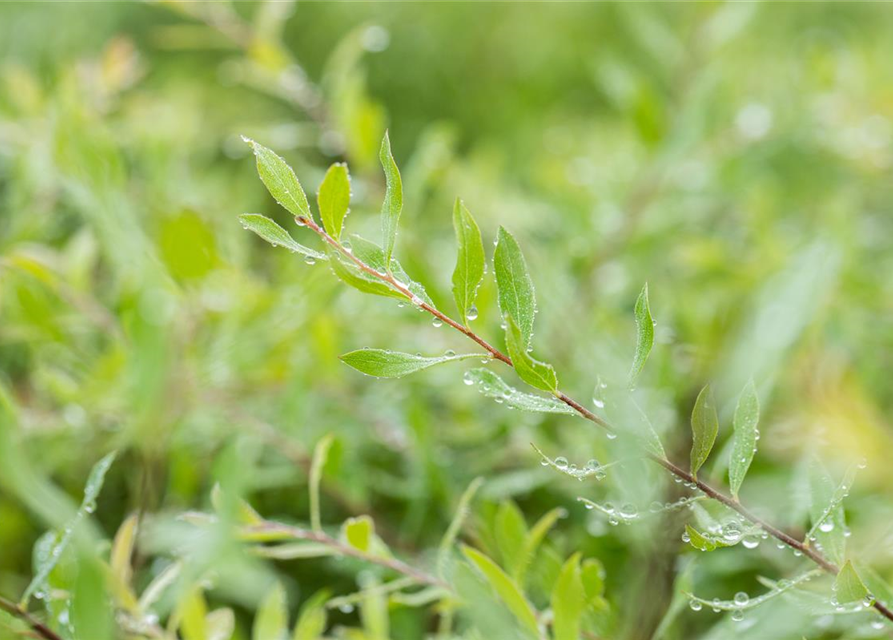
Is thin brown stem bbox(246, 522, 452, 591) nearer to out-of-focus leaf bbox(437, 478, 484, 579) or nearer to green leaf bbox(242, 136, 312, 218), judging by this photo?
out-of-focus leaf bbox(437, 478, 484, 579)

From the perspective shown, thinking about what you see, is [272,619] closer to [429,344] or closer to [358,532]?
[358,532]

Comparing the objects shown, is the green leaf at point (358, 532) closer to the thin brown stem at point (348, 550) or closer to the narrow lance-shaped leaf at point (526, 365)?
the thin brown stem at point (348, 550)

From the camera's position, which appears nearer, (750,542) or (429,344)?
(750,542)

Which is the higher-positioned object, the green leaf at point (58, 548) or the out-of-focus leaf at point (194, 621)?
the green leaf at point (58, 548)

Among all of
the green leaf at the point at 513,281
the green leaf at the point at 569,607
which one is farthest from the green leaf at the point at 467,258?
the green leaf at the point at 569,607

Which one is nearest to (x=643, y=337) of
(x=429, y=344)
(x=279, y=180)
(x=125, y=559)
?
(x=279, y=180)

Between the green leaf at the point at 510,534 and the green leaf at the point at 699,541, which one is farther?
the green leaf at the point at 510,534

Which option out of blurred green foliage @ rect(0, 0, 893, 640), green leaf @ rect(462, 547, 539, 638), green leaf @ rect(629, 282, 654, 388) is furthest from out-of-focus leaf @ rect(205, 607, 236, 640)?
green leaf @ rect(629, 282, 654, 388)
